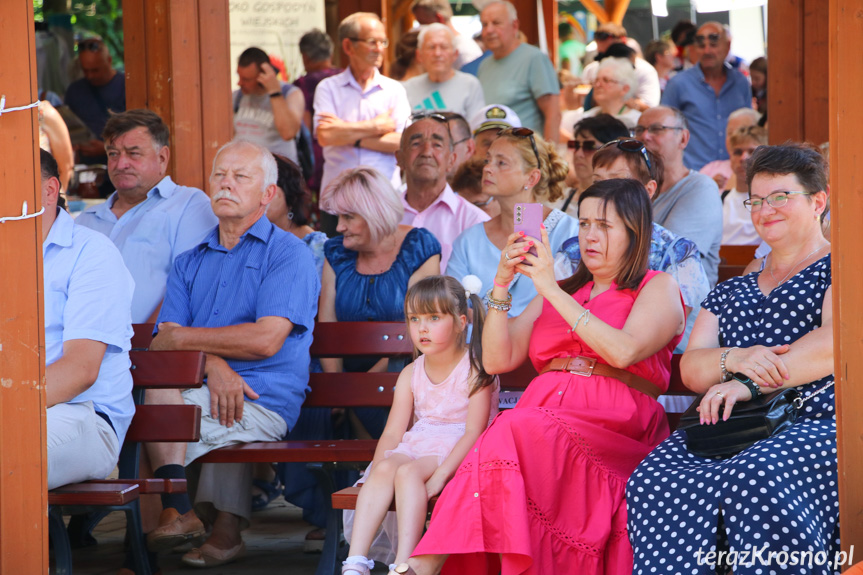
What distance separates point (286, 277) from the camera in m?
4.59

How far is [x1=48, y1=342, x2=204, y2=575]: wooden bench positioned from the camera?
358 centimetres

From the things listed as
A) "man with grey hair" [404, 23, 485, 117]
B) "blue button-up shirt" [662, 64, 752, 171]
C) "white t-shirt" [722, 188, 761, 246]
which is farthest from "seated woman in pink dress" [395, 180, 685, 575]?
"blue button-up shirt" [662, 64, 752, 171]

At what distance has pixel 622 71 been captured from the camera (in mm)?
7930

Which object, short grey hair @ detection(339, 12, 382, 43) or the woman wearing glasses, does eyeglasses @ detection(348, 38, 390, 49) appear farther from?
the woman wearing glasses

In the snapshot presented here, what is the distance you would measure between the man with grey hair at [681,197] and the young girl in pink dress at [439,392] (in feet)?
4.68

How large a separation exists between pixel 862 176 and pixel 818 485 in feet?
2.88

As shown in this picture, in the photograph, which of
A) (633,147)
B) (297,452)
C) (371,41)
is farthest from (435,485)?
(371,41)

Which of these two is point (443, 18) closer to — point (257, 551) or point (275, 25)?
point (275, 25)

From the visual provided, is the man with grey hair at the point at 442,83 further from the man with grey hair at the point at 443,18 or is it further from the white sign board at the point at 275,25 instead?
the white sign board at the point at 275,25

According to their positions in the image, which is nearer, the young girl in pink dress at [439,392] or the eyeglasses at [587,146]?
the young girl in pink dress at [439,392]

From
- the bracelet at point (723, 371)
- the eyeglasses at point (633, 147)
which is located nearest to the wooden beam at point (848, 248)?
the bracelet at point (723, 371)

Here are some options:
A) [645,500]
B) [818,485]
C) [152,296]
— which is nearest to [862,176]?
[818,485]

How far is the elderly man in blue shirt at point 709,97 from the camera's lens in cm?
822

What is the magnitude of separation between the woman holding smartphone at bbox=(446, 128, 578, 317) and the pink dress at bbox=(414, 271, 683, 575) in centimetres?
133
